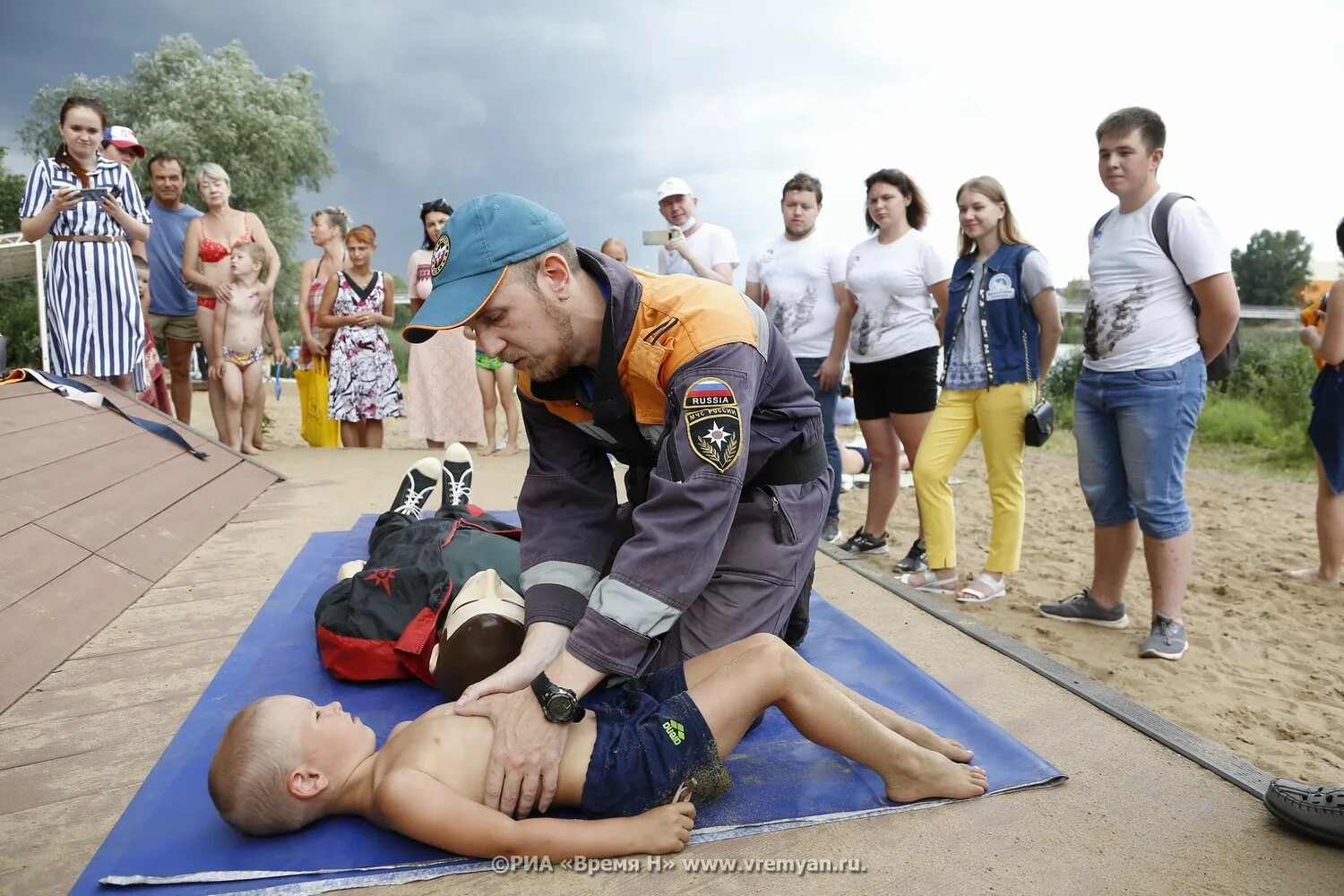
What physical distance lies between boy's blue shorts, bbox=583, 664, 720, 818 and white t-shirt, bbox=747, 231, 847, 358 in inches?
125

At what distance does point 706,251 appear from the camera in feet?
17.5

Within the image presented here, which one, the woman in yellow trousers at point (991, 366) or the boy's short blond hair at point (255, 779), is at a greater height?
the woman in yellow trousers at point (991, 366)

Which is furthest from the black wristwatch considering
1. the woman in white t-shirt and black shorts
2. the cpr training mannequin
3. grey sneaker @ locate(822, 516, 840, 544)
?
grey sneaker @ locate(822, 516, 840, 544)

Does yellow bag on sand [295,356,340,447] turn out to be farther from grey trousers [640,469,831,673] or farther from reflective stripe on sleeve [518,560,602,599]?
grey trousers [640,469,831,673]

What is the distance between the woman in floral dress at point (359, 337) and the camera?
6.48 metres

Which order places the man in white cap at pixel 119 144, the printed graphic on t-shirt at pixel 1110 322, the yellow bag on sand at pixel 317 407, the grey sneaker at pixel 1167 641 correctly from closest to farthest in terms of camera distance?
the printed graphic on t-shirt at pixel 1110 322 < the grey sneaker at pixel 1167 641 < the man in white cap at pixel 119 144 < the yellow bag on sand at pixel 317 407

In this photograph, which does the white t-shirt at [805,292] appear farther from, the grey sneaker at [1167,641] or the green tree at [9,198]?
the green tree at [9,198]

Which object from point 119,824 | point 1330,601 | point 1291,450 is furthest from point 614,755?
point 1291,450

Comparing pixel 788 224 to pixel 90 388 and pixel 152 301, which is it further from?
pixel 152 301

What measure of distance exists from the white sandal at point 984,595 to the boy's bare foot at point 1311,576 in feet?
5.85

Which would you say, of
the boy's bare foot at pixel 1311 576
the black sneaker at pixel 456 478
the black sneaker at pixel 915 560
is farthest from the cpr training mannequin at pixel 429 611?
the boy's bare foot at pixel 1311 576

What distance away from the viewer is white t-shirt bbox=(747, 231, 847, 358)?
470 centimetres

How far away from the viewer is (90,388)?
192 inches

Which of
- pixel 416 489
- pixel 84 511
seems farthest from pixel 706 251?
pixel 84 511
